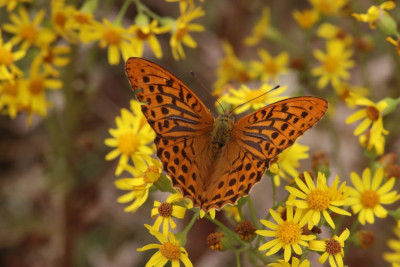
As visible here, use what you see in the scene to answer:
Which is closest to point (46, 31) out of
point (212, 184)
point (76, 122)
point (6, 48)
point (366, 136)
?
point (6, 48)

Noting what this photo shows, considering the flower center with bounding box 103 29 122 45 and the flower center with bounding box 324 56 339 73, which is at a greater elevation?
the flower center with bounding box 103 29 122 45

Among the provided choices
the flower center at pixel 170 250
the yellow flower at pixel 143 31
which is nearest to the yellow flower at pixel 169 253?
the flower center at pixel 170 250

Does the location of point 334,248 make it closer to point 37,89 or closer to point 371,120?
point 371,120

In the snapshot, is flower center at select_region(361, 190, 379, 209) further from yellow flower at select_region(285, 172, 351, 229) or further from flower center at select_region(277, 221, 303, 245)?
flower center at select_region(277, 221, 303, 245)

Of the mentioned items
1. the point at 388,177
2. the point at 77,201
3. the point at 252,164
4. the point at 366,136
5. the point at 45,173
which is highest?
the point at 45,173

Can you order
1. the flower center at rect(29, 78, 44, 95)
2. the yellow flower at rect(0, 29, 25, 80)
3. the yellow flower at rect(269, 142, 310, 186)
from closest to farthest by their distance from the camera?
the yellow flower at rect(269, 142, 310, 186) < the yellow flower at rect(0, 29, 25, 80) < the flower center at rect(29, 78, 44, 95)

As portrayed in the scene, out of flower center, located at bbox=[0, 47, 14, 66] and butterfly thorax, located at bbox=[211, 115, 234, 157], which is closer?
butterfly thorax, located at bbox=[211, 115, 234, 157]

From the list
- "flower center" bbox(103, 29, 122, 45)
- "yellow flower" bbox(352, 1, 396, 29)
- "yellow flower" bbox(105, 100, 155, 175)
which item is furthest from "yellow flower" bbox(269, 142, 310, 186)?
"flower center" bbox(103, 29, 122, 45)

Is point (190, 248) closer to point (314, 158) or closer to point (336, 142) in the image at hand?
point (336, 142)
